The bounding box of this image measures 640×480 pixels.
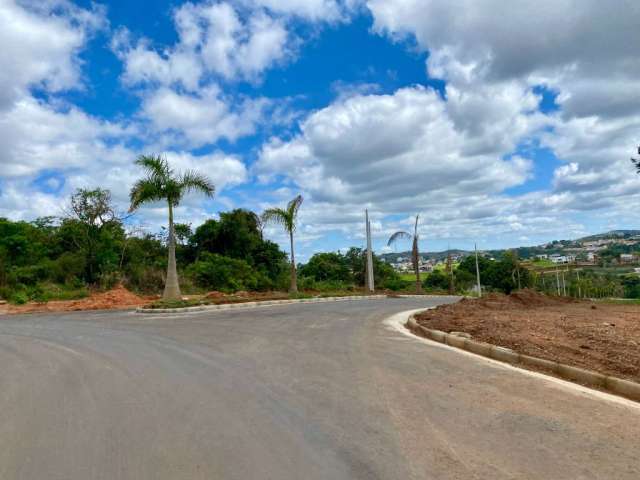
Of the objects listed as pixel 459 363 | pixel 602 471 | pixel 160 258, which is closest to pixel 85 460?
pixel 602 471

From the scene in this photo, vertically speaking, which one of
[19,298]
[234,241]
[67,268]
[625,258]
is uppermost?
[234,241]

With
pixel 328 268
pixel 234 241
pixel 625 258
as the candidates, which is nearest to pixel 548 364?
pixel 234 241

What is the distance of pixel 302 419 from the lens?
534 centimetres

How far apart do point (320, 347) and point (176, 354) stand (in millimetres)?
2835

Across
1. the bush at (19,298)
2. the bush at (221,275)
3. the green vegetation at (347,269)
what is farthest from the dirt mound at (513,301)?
the green vegetation at (347,269)

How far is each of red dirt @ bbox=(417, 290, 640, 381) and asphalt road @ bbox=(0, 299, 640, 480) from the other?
101 centimetres

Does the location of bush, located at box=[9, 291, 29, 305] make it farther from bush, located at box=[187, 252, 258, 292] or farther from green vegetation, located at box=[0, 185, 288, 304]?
bush, located at box=[187, 252, 258, 292]

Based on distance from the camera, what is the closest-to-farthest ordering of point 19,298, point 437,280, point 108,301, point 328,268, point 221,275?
point 108,301 < point 19,298 < point 221,275 < point 328,268 < point 437,280

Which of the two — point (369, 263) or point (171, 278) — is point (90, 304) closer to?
point (171, 278)

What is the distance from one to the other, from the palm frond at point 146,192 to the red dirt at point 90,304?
5300 mm

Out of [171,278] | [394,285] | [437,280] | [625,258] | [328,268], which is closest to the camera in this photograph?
[171,278]

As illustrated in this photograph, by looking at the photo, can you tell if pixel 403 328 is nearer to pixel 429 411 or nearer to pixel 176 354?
pixel 176 354

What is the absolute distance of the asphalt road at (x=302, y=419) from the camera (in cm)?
412

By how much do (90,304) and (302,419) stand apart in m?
22.6
